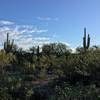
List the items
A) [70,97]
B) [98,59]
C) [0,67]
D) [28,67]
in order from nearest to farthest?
[70,97], [98,59], [0,67], [28,67]

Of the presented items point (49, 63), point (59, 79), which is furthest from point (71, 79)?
point (49, 63)

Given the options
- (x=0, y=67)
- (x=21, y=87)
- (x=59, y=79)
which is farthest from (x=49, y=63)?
(x=21, y=87)

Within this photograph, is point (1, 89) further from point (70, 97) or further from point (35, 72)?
point (35, 72)

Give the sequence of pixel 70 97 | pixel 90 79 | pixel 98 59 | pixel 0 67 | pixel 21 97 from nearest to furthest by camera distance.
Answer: pixel 70 97
pixel 21 97
pixel 90 79
pixel 98 59
pixel 0 67

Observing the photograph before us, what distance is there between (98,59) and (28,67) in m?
7.77

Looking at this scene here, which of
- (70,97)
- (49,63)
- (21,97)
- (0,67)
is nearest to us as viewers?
(70,97)

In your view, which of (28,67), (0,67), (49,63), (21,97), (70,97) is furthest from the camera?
(49,63)

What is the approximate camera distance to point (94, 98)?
37.0 ft

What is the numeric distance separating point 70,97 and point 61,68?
772 centimetres

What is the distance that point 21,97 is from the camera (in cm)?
1202

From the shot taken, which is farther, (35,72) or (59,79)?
(35,72)

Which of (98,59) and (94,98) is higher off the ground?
(98,59)

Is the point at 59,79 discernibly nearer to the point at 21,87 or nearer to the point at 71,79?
the point at 71,79

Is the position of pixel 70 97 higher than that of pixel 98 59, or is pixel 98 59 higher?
pixel 98 59
